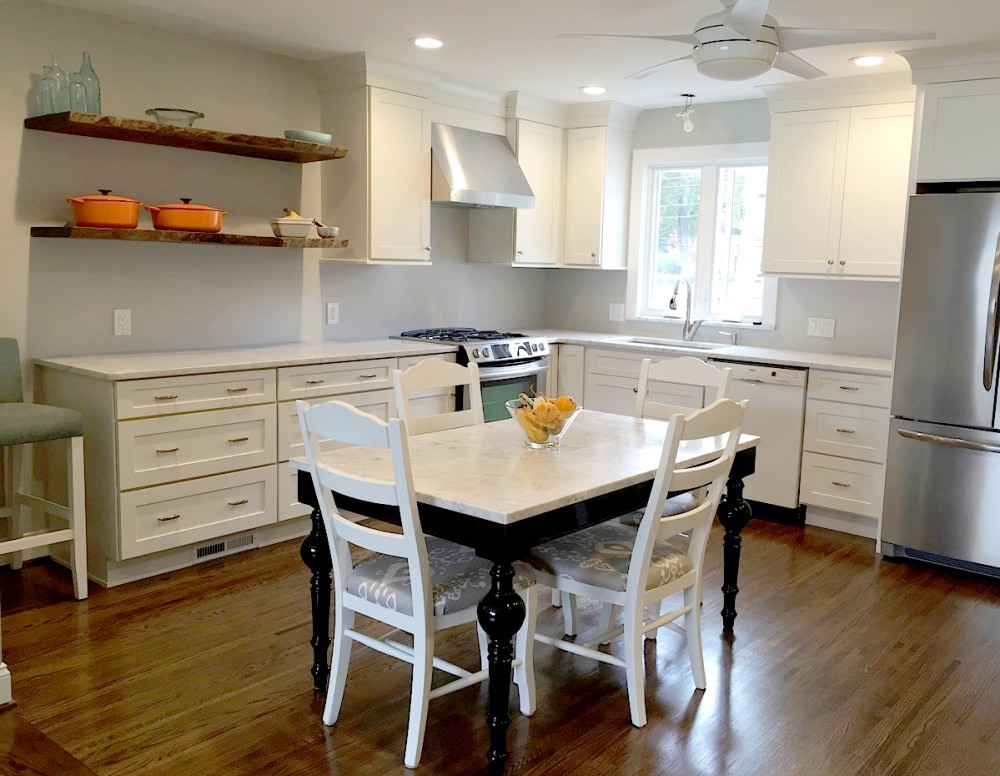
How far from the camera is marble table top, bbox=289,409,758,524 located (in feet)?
6.91

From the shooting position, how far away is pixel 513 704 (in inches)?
101

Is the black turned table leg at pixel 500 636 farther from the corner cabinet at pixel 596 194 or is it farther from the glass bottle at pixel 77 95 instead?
the corner cabinet at pixel 596 194

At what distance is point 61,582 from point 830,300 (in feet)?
13.2

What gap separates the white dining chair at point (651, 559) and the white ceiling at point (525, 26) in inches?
70.2

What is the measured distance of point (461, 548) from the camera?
8.26 ft

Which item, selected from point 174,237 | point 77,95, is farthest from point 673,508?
point 77,95

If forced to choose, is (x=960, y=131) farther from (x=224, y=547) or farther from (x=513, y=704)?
(x=224, y=547)

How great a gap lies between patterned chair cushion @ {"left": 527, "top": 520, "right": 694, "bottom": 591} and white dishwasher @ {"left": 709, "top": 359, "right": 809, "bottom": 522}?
196cm

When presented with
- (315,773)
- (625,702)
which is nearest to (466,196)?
(625,702)

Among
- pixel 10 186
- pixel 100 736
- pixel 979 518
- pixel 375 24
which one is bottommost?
pixel 100 736

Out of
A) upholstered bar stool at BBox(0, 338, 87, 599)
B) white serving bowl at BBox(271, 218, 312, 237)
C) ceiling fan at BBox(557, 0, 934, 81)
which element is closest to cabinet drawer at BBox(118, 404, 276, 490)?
upholstered bar stool at BBox(0, 338, 87, 599)

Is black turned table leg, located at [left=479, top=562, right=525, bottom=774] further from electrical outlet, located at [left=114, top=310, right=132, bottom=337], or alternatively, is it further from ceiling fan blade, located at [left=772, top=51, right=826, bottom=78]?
electrical outlet, located at [left=114, top=310, right=132, bottom=337]

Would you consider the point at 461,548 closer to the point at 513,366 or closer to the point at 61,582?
the point at 61,582

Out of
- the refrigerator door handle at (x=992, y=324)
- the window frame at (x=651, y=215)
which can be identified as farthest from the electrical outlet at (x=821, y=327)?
the refrigerator door handle at (x=992, y=324)
